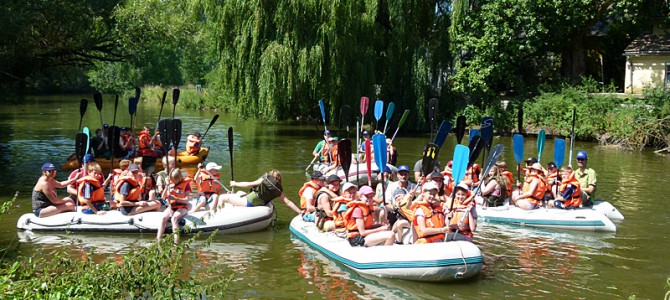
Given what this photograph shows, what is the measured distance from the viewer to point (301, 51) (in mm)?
23906

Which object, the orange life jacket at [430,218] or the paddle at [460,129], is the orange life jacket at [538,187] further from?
the orange life jacket at [430,218]

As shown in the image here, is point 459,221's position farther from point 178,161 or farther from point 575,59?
point 575,59

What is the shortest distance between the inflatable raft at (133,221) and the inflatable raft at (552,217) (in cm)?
419

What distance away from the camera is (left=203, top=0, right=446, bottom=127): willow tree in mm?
23828

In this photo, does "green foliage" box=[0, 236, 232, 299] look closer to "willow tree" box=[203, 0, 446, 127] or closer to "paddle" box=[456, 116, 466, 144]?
"paddle" box=[456, 116, 466, 144]

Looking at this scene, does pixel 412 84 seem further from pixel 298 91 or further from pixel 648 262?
pixel 648 262

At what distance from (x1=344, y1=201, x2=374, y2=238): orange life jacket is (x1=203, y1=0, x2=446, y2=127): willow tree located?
14.9 meters

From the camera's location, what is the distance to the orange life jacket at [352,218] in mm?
9148

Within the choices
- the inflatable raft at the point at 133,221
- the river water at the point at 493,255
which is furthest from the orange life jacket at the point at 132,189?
the river water at the point at 493,255

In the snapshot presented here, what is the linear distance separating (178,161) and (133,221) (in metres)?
7.19

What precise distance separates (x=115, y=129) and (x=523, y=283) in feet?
32.0

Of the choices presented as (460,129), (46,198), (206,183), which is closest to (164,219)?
(206,183)

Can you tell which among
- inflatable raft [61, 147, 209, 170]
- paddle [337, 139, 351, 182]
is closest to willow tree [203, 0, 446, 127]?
inflatable raft [61, 147, 209, 170]

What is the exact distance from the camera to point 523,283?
904 centimetres
